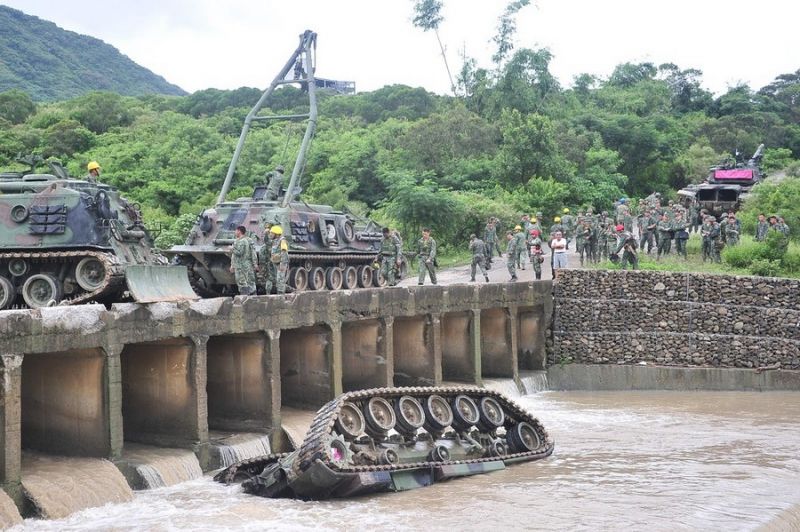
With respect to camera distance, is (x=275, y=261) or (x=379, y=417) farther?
(x=275, y=261)

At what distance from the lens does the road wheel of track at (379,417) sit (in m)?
16.2

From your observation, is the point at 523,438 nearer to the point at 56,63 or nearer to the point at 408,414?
the point at 408,414

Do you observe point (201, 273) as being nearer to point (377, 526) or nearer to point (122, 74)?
point (377, 526)

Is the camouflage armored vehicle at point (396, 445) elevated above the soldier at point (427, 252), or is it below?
below

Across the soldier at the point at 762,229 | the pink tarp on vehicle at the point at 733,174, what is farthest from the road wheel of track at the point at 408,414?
the pink tarp on vehicle at the point at 733,174

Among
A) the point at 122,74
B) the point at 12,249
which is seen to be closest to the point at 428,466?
the point at 12,249

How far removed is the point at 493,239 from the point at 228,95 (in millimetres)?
46303

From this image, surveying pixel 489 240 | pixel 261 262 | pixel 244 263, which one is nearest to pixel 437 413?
pixel 244 263

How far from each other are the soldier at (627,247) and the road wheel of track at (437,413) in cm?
1367

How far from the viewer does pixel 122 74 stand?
113938 millimetres

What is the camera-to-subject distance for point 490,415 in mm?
18469

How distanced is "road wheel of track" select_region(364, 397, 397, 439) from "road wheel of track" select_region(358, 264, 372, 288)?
11.9 metres

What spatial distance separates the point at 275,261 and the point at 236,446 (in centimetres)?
559

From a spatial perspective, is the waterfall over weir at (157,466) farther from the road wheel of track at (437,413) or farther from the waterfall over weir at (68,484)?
the road wheel of track at (437,413)
